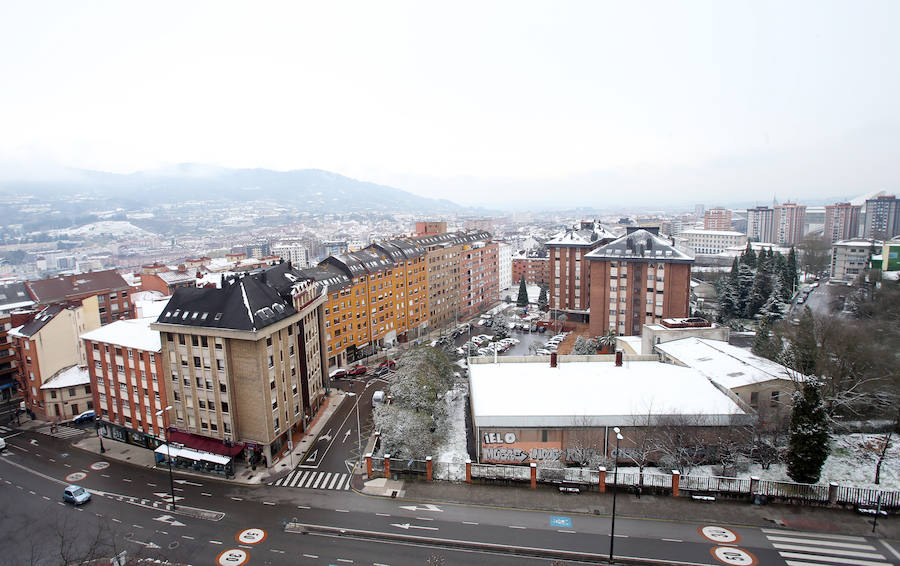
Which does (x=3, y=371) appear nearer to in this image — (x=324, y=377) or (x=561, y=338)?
(x=324, y=377)

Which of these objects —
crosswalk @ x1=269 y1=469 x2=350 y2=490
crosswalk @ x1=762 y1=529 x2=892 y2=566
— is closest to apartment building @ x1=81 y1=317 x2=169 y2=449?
crosswalk @ x1=269 y1=469 x2=350 y2=490

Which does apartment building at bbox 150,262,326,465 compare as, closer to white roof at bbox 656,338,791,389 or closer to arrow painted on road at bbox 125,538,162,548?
arrow painted on road at bbox 125,538,162,548

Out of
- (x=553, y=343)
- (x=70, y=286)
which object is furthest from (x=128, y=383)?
(x=553, y=343)

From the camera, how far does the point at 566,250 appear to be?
295 ft

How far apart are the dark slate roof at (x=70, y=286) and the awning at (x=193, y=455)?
4663 centimetres

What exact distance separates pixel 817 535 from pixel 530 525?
55.3 feet

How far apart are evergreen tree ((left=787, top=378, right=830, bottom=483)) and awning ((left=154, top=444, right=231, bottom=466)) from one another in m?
42.1

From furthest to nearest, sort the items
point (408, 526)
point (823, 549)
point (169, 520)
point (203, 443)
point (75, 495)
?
1. point (203, 443)
2. point (75, 495)
3. point (169, 520)
4. point (408, 526)
5. point (823, 549)

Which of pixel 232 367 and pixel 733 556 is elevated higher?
pixel 232 367

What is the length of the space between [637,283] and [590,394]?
119ft

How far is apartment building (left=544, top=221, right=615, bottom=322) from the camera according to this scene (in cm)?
8950

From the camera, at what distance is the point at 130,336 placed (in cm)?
4709

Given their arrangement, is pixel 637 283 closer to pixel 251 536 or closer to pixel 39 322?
pixel 251 536

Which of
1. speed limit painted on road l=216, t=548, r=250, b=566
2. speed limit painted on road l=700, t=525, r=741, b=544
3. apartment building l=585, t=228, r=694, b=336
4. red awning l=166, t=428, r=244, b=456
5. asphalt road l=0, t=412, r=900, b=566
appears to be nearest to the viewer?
asphalt road l=0, t=412, r=900, b=566
